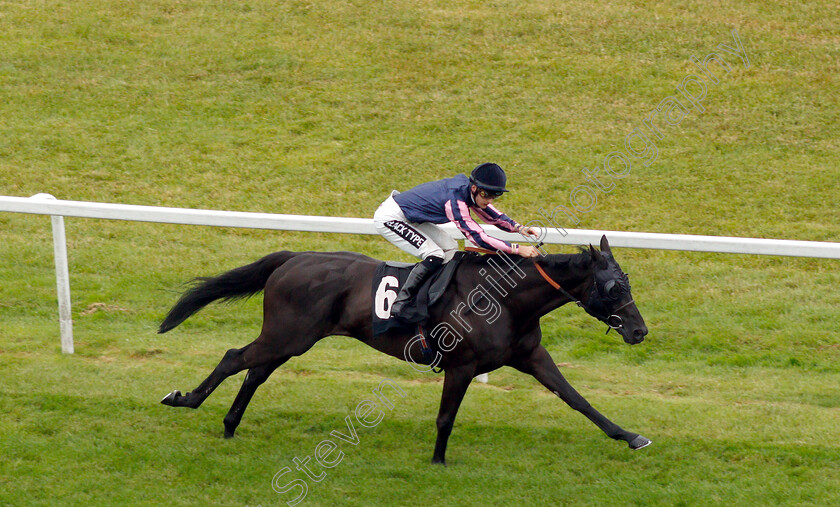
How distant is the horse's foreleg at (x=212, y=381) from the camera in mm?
5621

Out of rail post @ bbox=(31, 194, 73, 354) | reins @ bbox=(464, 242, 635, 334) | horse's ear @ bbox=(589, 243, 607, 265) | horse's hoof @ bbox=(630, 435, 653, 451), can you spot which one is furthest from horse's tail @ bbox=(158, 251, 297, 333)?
horse's hoof @ bbox=(630, 435, 653, 451)

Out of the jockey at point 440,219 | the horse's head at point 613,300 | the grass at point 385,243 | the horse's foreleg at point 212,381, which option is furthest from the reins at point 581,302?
the horse's foreleg at point 212,381

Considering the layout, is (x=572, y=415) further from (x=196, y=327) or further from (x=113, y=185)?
(x=113, y=185)

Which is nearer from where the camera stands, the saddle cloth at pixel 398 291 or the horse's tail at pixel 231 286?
the saddle cloth at pixel 398 291

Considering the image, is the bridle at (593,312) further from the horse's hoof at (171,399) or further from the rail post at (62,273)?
the rail post at (62,273)

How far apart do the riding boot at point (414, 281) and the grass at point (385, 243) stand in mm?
882

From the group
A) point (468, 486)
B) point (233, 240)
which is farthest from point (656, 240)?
point (233, 240)

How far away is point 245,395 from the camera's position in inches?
222

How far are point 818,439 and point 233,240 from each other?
5.68 metres

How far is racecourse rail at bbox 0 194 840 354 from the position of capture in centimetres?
577

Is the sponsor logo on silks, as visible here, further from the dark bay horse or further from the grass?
the grass

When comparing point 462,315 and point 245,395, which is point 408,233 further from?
point 245,395

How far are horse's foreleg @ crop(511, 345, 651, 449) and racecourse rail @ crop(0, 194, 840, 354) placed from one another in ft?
2.62

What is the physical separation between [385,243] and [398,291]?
3.64m
